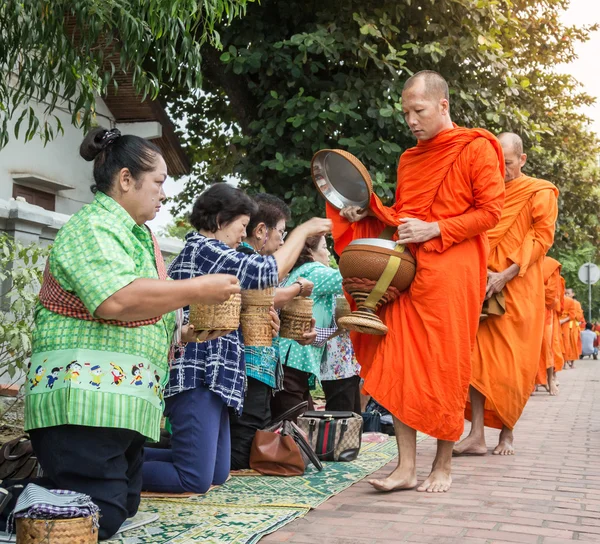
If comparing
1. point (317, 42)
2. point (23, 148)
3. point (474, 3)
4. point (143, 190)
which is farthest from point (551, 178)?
point (143, 190)

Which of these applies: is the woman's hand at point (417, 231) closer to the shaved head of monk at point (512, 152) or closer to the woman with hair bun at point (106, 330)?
the woman with hair bun at point (106, 330)

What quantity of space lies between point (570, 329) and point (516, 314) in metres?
16.4

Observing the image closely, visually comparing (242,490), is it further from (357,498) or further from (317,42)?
(317,42)

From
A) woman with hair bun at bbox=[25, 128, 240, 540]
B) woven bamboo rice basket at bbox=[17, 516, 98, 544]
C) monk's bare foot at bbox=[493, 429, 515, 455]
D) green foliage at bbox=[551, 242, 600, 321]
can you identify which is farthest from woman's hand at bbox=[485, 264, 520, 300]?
green foliage at bbox=[551, 242, 600, 321]

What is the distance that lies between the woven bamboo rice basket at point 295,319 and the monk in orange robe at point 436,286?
1.44 feet

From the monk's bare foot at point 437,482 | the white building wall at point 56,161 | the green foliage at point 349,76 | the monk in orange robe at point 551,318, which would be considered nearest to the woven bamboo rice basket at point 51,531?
the monk's bare foot at point 437,482

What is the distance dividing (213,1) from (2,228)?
11.9 feet

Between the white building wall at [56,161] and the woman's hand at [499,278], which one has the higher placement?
the white building wall at [56,161]

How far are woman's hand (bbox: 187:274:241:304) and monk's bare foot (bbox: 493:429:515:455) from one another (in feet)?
12.2

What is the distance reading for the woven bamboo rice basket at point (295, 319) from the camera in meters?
5.00

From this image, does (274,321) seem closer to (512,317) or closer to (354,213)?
(354,213)

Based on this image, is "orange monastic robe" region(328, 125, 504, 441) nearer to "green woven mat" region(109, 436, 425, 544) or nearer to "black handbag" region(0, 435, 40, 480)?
"green woven mat" region(109, 436, 425, 544)

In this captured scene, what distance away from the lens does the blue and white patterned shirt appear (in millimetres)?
4285

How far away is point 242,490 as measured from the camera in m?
4.60
